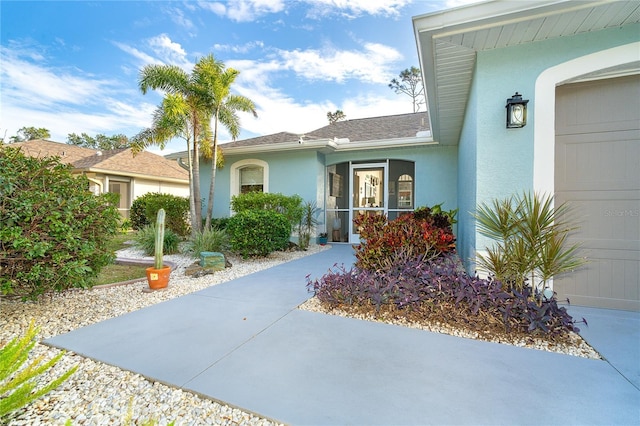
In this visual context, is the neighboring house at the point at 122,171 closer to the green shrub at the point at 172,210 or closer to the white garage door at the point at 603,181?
the green shrub at the point at 172,210

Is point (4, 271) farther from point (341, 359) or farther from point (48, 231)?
point (341, 359)

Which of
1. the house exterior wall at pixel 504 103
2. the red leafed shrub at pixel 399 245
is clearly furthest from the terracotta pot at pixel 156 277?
the house exterior wall at pixel 504 103

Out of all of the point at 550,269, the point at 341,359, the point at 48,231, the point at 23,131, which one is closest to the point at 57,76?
the point at 48,231

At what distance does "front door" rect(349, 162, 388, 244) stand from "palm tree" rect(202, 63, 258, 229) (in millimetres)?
4379

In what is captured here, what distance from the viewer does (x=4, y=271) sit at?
2.83 metres

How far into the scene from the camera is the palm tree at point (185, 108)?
8.77 meters

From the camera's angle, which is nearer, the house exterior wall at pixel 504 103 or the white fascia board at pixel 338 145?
the house exterior wall at pixel 504 103

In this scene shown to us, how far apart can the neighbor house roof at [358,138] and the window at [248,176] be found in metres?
0.60

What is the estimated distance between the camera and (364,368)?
2.27 m

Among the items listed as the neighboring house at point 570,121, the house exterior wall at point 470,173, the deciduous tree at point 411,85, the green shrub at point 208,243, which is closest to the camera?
the neighboring house at point 570,121

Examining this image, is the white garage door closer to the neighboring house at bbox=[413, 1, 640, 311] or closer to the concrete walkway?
the neighboring house at bbox=[413, 1, 640, 311]

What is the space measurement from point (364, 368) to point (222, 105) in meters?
9.50

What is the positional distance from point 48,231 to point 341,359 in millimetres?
3237

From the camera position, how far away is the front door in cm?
973
